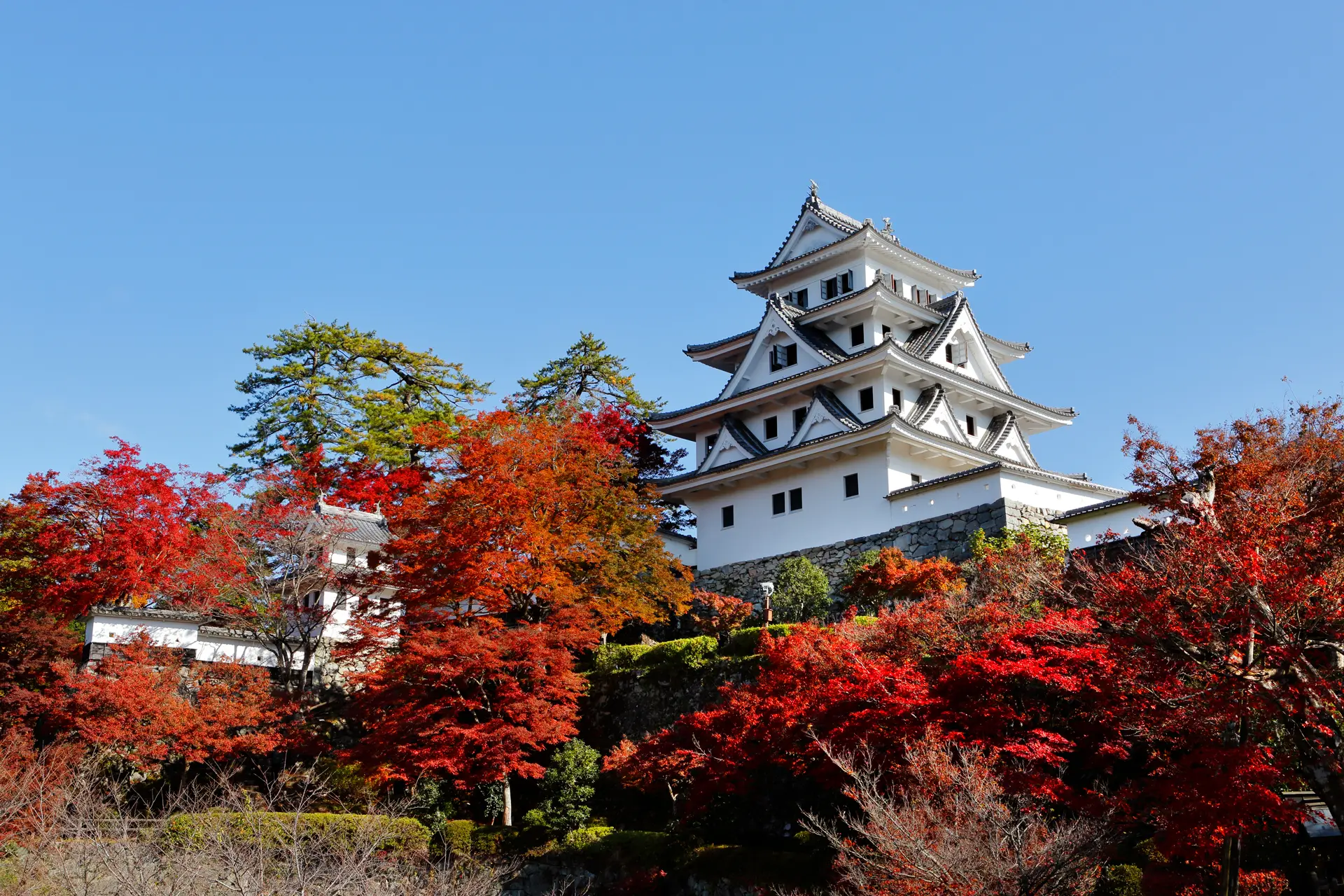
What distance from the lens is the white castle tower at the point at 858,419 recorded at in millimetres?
28500

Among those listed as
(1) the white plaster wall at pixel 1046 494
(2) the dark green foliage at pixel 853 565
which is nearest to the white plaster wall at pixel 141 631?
(2) the dark green foliage at pixel 853 565

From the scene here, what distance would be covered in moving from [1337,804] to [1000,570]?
908 centimetres

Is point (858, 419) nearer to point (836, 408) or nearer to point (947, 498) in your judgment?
point (836, 408)

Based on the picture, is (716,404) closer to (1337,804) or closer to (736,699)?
(736,699)

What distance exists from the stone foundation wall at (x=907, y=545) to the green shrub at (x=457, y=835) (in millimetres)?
11602

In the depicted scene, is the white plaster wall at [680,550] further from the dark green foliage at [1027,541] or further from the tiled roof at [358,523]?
the dark green foliage at [1027,541]

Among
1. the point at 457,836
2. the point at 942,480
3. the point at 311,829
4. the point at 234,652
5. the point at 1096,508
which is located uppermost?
the point at 942,480

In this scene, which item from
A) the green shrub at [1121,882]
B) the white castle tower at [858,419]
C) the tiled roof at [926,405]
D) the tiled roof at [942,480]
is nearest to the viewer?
the green shrub at [1121,882]

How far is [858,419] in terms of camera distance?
104 feet

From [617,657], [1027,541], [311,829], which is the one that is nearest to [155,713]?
[311,829]

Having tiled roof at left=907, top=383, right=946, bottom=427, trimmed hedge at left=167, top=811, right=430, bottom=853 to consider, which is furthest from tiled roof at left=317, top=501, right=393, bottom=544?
tiled roof at left=907, top=383, right=946, bottom=427

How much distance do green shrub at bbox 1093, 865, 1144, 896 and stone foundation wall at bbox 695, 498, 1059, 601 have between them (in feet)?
41.0

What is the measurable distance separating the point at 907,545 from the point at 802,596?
128 inches

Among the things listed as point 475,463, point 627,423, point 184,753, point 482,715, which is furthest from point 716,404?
point 184,753
